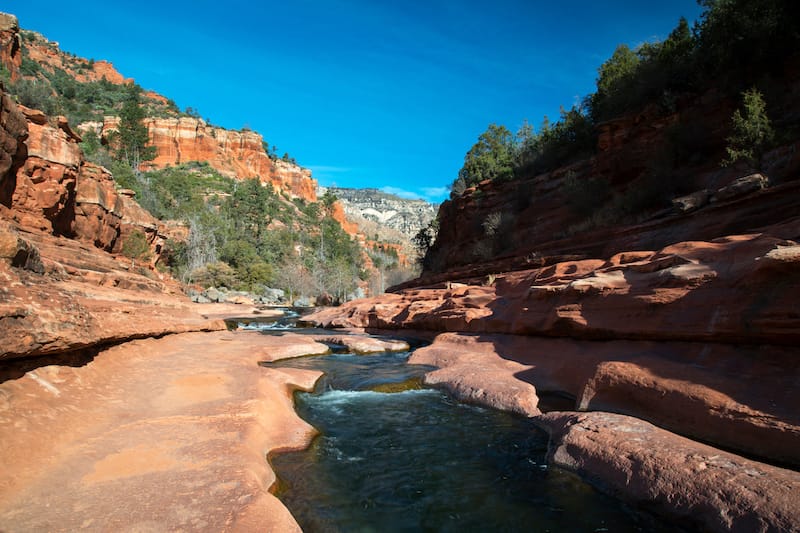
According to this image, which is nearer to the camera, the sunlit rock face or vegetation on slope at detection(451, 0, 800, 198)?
vegetation on slope at detection(451, 0, 800, 198)

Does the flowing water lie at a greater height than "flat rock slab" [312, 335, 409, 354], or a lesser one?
lesser

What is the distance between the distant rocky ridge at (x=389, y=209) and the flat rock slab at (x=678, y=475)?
472 feet

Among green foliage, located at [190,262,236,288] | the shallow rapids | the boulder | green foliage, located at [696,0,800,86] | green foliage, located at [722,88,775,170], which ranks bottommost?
the shallow rapids

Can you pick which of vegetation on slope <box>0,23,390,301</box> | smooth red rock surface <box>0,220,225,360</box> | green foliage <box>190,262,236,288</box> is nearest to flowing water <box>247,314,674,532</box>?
smooth red rock surface <box>0,220,225,360</box>

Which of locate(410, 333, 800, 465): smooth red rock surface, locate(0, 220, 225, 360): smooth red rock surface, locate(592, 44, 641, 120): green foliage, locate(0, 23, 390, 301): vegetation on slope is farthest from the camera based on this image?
locate(0, 23, 390, 301): vegetation on slope

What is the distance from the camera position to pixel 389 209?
602ft

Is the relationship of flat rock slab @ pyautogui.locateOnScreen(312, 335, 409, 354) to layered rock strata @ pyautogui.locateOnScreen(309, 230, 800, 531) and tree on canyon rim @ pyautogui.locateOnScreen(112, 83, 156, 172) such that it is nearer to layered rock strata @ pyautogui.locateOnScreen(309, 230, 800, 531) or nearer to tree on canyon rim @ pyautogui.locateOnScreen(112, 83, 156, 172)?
layered rock strata @ pyautogui.locateOnScreen(309, 230, 800, 531)

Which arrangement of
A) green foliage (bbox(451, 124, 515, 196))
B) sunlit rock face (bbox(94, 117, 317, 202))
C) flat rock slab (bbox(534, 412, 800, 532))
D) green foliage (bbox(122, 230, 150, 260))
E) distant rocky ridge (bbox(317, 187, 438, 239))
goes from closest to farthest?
flat rock slab (bbox(534, 412, 800, 532))
green foliage (bbox(122, 230, 150, 260))
green foliage (bbox(451, 124, 515, 196))
sunlit rock face (bbox(94, 117, 317, 202))
distant rocky ridge (bbox(317, 187, 438, 239))

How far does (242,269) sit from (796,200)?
45697 millimetres

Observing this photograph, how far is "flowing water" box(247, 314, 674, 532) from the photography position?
3547mm

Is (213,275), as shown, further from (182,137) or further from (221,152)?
(221,152)

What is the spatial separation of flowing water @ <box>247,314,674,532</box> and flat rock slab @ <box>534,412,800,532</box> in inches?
7.9

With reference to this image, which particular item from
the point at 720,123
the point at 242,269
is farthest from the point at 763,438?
the point at 242,269

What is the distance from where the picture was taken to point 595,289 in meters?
7.67
